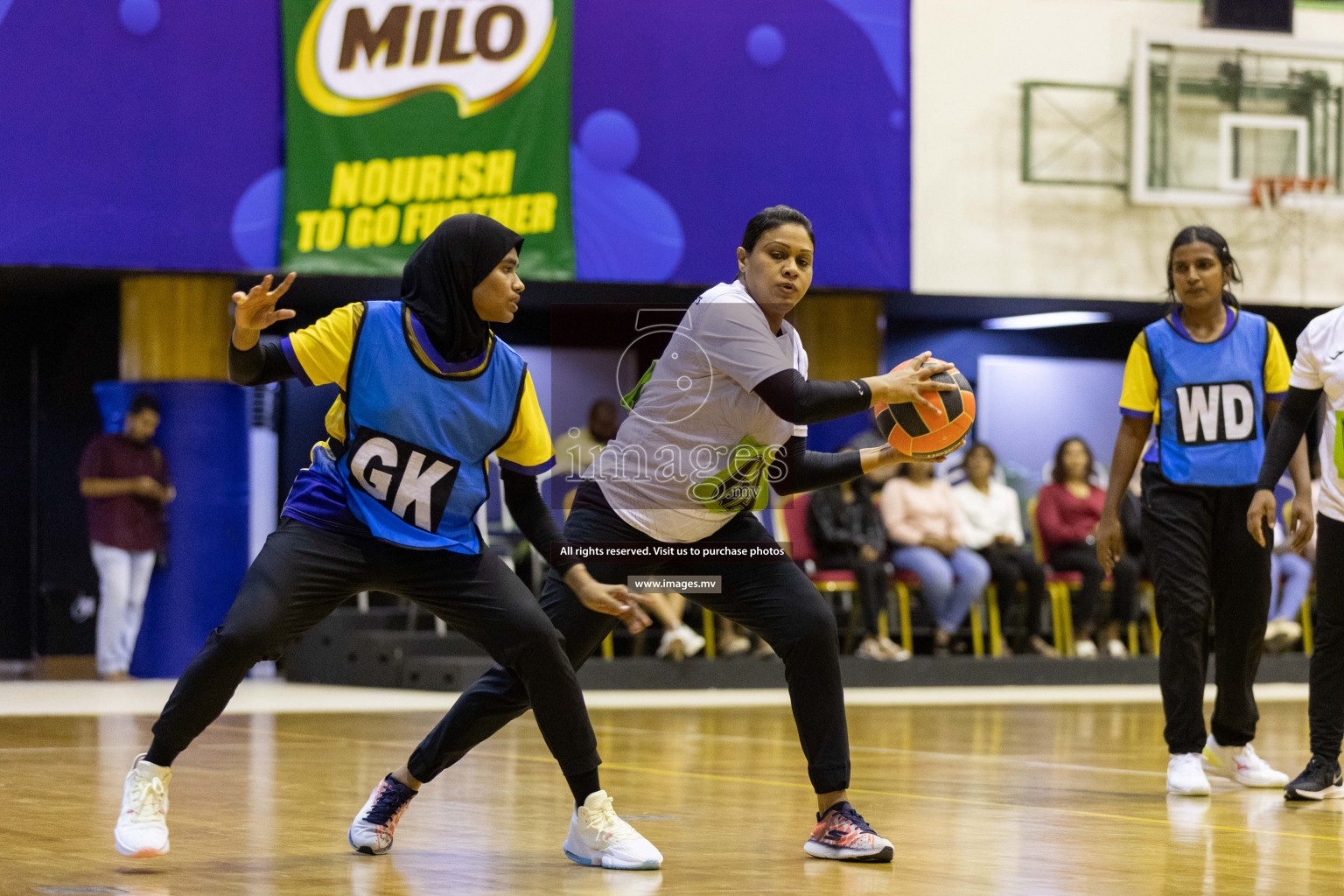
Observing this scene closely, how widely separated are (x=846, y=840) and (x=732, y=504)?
93cm

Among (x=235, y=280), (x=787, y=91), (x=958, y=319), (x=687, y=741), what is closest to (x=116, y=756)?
(x=687, y=741)

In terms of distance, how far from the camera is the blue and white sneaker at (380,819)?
4738 mm

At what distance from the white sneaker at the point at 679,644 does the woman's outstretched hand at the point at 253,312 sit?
26.2 ft

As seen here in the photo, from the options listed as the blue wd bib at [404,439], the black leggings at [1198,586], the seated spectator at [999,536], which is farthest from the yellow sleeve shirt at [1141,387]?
the seated spectator at [999,536]

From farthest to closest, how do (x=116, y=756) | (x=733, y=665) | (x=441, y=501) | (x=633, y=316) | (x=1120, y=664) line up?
(x=633, y=316), (x=1120, y=664), (x=733, y=665), (x=116, y=756), (x=441, y=501)

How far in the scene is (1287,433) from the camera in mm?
6172

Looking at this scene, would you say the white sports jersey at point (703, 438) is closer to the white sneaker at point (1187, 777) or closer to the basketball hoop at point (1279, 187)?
the white sneaker at point (1187, 777)

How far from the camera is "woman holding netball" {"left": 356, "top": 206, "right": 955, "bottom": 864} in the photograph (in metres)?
4.71

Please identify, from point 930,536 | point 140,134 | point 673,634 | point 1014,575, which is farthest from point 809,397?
point 140,134

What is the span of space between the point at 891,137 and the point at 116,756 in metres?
8.69

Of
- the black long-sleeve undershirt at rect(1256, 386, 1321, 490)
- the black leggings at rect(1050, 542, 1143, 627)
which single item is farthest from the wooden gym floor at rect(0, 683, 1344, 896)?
the black leggings at rect(1050, 542, 1143, 627)

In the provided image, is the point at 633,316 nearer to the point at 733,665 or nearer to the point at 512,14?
the point at 512,14

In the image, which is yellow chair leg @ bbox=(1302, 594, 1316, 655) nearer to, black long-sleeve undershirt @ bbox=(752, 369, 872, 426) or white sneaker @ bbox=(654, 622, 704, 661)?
white sneaker @ bbox=(654, 622, 704, 661)

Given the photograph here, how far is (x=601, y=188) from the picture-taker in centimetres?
1341
